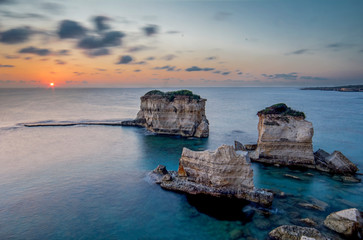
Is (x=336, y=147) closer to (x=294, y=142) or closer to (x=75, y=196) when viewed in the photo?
(x=294, y=142)

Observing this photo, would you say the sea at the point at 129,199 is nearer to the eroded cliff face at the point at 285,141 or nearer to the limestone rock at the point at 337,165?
the limestone rock at the point at 337,165

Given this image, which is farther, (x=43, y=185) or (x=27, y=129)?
(x=27, y=129)

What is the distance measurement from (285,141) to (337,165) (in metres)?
6.16

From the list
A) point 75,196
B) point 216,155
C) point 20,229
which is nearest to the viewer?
point 20,229

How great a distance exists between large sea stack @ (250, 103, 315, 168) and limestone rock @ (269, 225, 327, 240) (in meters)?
15.4

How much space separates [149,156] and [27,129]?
38468 millimetres

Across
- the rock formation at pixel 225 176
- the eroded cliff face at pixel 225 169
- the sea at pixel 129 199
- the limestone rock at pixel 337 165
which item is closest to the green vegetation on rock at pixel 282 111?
the limestone rock at pixel 337 165

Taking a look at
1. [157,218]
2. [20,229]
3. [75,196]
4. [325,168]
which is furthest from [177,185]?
[325,168]

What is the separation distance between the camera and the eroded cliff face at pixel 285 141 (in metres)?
27.6

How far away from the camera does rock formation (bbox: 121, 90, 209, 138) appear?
1810 inches

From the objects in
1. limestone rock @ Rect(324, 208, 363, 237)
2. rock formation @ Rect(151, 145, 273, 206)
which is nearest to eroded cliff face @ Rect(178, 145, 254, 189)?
rock formation @ Rect(151, 145, 273, 206)

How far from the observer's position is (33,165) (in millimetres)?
30281

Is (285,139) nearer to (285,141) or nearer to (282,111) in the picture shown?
(285,141)

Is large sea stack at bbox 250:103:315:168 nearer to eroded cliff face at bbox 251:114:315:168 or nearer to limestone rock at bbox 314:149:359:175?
eroded cliff face at bbox 251:114:315:168
